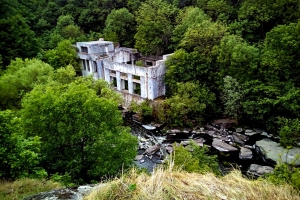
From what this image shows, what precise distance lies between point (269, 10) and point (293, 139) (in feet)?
50.4

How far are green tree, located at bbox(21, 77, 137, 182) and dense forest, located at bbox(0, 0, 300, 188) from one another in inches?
2.1

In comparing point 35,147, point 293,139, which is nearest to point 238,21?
point 293,139

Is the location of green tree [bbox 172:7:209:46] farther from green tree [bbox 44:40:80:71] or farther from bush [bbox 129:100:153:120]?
green tree [bbox 44:40:80:71]

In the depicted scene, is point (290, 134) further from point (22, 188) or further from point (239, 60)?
point (22, 188)

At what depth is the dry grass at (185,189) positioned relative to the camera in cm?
558

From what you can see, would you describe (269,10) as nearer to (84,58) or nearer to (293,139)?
(293,139)

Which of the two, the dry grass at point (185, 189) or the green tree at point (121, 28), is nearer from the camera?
the dry grass at point (185, 189)

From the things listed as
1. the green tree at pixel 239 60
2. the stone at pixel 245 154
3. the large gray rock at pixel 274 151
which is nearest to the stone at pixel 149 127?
the green tree at pixel 239 60

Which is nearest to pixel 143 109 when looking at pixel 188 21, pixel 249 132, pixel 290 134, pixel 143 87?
pixel 143 87

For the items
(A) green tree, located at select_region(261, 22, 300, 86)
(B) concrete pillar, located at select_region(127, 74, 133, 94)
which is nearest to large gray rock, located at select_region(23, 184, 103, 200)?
(A) green tree, located at select_region(261, 22, 300, 86)

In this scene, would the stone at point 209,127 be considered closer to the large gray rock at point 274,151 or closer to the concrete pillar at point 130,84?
the large gray rock at point 274,151

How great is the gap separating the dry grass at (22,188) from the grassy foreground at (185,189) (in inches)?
192

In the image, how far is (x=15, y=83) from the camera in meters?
24.4

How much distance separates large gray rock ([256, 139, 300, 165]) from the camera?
21.4 m
